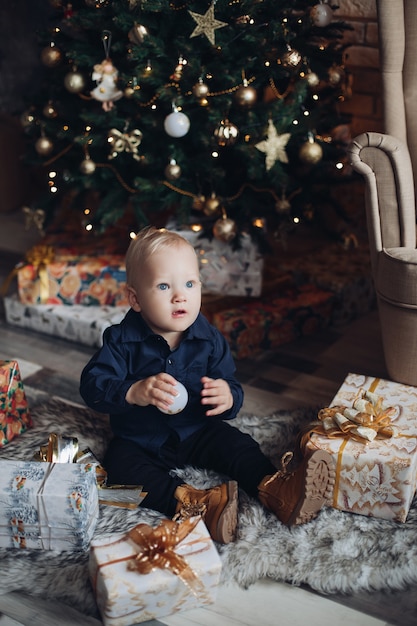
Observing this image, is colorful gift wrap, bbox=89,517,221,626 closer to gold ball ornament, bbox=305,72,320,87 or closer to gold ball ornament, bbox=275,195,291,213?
gold ball ornament, bbox=275,195,291,213

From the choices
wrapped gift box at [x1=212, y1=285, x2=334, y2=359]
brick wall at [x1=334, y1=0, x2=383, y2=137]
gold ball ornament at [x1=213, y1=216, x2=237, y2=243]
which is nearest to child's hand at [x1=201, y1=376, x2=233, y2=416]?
wrapped gift box at [x1=212, y1=285, x2=334, y2=359]

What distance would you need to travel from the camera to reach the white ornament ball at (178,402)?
1663 mm

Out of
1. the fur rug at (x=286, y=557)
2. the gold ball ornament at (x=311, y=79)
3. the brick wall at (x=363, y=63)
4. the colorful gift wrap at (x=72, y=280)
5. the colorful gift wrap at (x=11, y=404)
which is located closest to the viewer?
the fur rug at (x=286, y=557)

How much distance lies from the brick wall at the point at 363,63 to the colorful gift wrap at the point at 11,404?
5.88 feet

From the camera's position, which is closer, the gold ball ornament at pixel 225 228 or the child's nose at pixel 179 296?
the child's nose at pixel 179 296

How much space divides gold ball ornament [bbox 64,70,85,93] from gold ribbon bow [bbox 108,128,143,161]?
0.19 m

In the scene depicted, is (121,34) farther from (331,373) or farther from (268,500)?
(268,500)

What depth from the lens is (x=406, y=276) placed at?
1910mm

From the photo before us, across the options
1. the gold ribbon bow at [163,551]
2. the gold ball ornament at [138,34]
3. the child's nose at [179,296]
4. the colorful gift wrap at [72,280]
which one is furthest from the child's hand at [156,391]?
the gold ball ornament at [138,34]

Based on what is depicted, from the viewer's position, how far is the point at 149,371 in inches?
70.5

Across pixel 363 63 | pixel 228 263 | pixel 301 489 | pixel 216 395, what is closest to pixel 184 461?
pixel 216 395

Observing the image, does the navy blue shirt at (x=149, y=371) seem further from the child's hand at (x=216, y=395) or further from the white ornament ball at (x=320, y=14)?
the white ornament ball at (x=320, y=14)

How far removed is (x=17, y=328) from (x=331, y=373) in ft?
3.81

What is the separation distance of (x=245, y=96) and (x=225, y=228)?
16.8 inches
